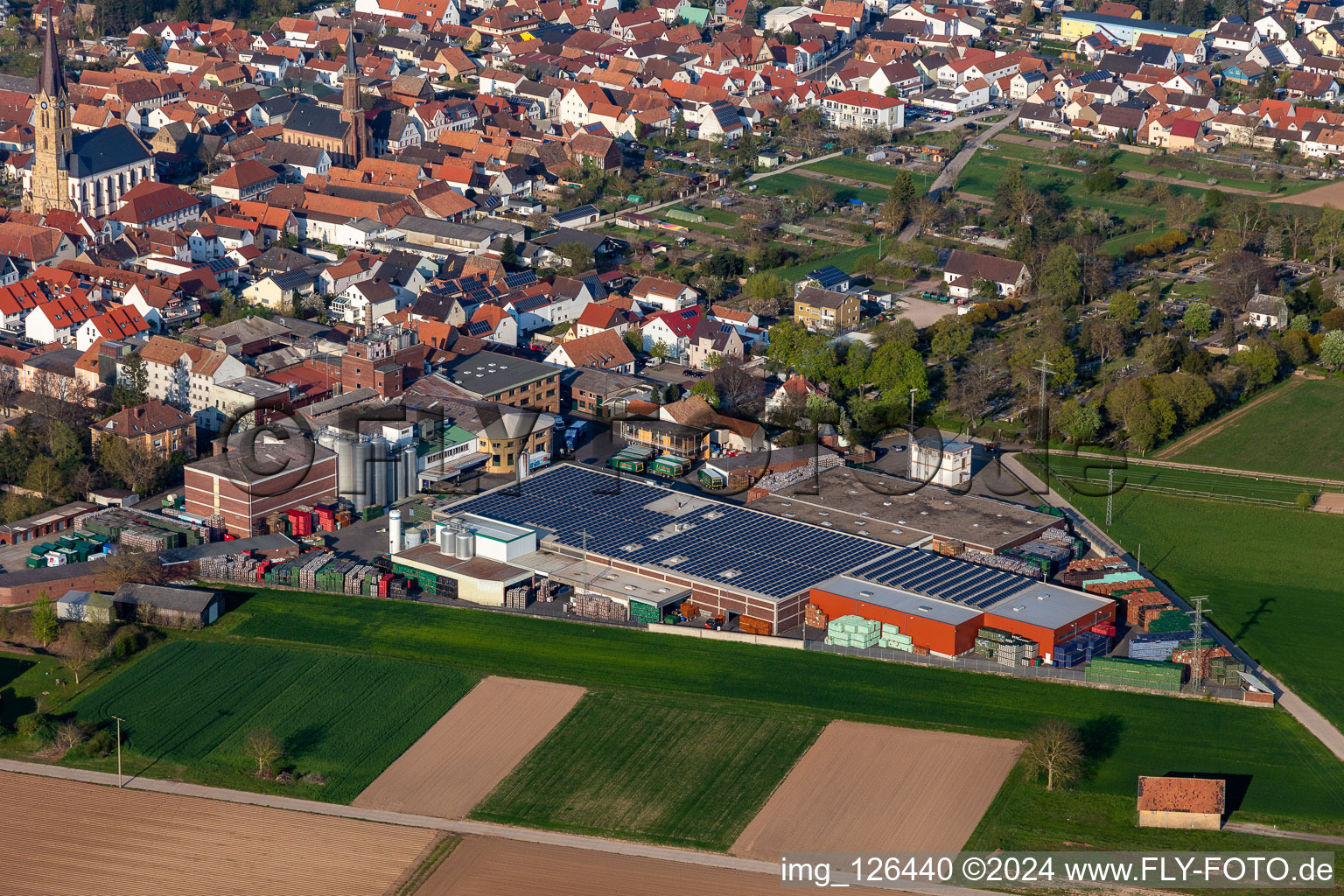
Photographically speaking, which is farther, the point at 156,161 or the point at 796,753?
the point at 156,161

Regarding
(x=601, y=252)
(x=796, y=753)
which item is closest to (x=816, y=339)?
(x=601, y=252)

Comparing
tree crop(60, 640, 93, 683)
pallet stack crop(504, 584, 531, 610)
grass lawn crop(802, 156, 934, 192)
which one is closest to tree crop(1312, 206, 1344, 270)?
grass lawn crop(802, 156, 934, 192)

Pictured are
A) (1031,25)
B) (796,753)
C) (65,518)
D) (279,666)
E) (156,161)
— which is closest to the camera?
(796,753)

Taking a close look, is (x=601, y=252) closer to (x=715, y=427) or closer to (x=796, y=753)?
(x=715, y=427)

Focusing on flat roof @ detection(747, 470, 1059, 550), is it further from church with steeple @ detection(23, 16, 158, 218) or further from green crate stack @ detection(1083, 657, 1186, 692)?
church with steeple @ detection(23, 16, 158, 218)

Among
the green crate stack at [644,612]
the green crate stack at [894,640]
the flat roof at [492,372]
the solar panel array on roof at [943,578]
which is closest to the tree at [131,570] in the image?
the green crate stack at [644,612]

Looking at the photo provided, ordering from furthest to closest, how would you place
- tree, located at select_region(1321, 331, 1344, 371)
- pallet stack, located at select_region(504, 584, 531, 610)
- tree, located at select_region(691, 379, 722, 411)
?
tree, located at select_region(1321, 331, 1344, 371)
tree, located at select_region(691, 379, 722, 411)
pallet stack, located at select_region(504, 584, 531, 610)
